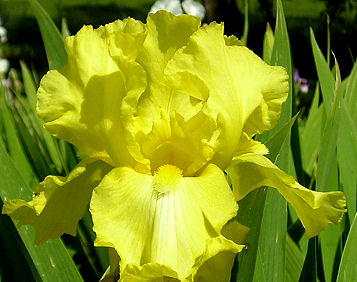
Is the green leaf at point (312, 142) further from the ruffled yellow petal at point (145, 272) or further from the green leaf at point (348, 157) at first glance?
the ruffled yellow petal at point (145, 272)

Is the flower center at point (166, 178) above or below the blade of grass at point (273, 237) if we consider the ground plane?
above

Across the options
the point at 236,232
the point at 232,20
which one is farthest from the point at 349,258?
the point at 232,20

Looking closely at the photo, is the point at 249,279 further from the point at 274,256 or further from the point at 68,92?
the point at 68,92

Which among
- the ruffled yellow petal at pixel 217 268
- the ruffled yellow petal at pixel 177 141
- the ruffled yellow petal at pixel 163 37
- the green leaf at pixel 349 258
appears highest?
the ruffled yellow petal at pixel 163 37

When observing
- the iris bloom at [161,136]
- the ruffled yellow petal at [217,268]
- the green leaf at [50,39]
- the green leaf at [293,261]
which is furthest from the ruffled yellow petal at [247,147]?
the green leaf at [50,39]

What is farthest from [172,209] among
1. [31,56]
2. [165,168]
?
[31,56]

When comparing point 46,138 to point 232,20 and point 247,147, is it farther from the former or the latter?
point 232,20

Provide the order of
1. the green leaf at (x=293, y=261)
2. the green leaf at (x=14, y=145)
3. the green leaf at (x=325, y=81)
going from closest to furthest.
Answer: the green leaf at (x=293, y=261)
the green leaf at (x=325, y=81)
the green leaf at (x=14, y=145)
